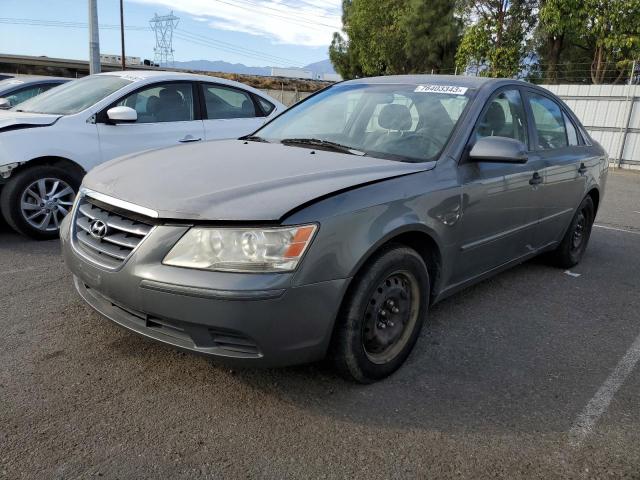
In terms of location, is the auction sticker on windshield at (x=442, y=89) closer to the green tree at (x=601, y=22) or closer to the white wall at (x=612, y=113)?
the white wall at (x=612, y=113)

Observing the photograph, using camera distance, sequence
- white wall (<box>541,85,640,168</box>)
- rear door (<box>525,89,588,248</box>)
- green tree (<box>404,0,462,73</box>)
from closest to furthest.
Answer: rear door (<box>525,89,588,248</box>)
white wall (<box>541,85,640,168</box>)
green tree (<box>404,0,462,73</box>)

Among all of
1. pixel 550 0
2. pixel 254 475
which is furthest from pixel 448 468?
pixel 550 0

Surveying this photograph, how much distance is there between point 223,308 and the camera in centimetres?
215

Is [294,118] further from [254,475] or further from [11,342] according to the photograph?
[254,475]

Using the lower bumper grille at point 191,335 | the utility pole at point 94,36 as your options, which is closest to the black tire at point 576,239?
the lower bumper grille at point 191,335

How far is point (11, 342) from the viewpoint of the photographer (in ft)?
9.78

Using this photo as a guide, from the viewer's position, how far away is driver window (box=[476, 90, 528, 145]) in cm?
340

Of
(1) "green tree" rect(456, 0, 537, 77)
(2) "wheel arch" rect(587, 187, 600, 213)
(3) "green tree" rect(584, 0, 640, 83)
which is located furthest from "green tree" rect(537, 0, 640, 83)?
(2) "wheel arch" rect(587, 187, 600, 213)

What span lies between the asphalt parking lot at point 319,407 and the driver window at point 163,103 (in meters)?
2.51

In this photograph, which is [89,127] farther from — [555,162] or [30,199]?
[555,162]

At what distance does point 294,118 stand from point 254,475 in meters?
2.58

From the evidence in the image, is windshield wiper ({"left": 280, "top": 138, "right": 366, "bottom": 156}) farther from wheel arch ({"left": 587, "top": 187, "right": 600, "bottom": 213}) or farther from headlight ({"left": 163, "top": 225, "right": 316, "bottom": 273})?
wheel arch ({"left": 587, "top": 187, "right": 600, "bottom": 213})

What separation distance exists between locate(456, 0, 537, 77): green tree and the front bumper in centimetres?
2270

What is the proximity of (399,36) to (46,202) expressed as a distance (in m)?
39.2
